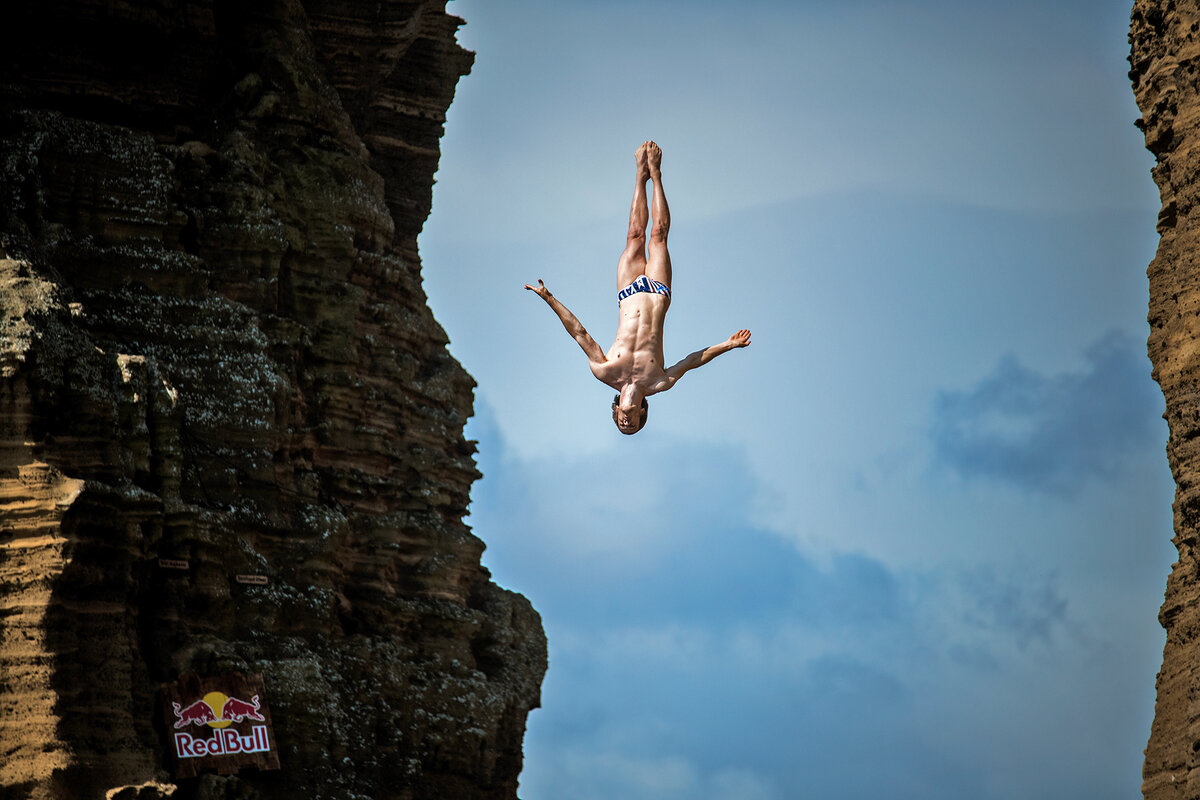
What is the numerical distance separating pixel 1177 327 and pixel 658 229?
246 inches

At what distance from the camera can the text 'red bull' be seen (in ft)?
69.1

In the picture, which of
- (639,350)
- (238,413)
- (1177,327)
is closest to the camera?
(1177,327)

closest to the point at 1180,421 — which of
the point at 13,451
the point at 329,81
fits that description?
the point at 13,451

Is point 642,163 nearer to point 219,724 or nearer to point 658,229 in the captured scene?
point 658,229

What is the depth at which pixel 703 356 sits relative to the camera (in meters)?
19.8

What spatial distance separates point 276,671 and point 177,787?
8.42 feet

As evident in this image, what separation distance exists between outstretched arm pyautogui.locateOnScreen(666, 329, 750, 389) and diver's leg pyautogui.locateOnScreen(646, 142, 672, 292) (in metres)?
1.07

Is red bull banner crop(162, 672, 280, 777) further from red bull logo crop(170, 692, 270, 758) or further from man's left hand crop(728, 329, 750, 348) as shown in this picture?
man's left hand crop(728, 329, 750, 348)

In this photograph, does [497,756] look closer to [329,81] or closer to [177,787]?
[177,787]

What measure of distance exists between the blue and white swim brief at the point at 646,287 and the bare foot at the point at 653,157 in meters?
1.33

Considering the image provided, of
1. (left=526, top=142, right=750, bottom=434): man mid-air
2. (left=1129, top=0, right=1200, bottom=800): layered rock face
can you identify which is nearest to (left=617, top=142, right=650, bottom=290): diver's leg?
(left=526, top=142, right=750, bottom=434): man mid-air

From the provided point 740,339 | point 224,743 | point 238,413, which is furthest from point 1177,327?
point 224,743

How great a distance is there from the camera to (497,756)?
2620cm

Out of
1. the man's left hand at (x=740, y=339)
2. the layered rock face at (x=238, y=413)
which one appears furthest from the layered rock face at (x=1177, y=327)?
the layered rock face at (x=238, y=413)
